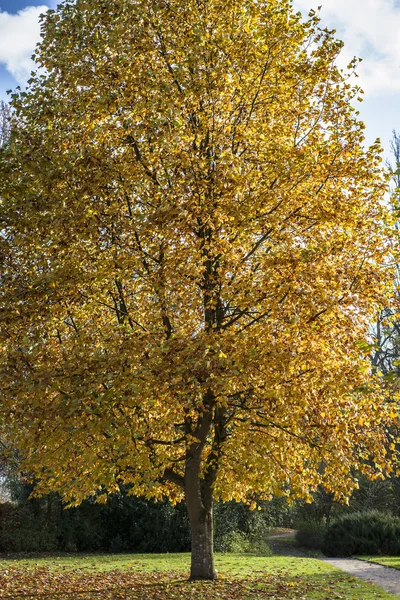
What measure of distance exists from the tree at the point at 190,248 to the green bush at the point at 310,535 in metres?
15.3

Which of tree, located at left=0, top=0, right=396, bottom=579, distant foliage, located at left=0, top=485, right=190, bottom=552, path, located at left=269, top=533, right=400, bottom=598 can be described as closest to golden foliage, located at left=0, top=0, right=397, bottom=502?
tree, located at left=0, top=0, right=396, bottom=579

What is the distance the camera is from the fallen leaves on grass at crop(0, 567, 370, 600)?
9.84 m

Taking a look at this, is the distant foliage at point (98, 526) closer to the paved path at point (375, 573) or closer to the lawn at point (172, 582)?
the lawn at point (172, 582)

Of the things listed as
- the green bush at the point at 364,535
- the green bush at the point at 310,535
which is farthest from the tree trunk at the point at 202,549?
the green bush at the point at 310,535

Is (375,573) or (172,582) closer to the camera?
(172,582)

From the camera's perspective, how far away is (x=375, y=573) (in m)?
13.9

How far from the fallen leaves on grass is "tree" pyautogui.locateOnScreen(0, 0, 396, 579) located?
1802mm

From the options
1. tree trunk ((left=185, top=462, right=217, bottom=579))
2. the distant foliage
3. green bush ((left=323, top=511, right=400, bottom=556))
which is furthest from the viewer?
the distant foliage

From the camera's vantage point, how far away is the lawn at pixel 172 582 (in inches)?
393

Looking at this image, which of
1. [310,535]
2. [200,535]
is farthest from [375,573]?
[310,535]

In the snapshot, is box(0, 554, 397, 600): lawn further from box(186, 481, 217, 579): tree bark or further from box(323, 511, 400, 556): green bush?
box(323, 511, 400, 556): green bush

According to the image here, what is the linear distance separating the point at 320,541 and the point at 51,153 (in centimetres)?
2070

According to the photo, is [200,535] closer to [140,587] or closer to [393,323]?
[140,587]

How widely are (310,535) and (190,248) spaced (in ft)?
65.5
